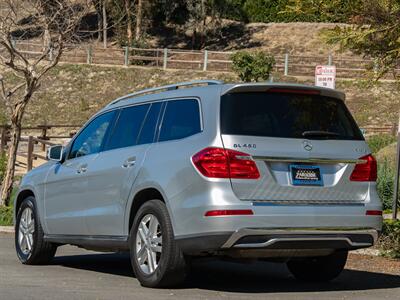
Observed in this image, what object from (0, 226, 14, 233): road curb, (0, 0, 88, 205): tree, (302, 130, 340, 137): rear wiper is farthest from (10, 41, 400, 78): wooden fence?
(302, 130, 340, 137): rear wiper

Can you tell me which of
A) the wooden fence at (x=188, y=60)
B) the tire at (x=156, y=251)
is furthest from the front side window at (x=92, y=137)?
the wooden fence at (x=188, y=60)

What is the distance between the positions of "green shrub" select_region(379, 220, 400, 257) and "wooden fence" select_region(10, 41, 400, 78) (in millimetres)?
36094

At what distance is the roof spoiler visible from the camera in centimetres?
834

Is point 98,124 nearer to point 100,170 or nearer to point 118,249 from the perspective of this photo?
point 100,170

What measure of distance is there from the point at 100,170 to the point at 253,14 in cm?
5654

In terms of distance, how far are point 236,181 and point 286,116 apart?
0.93 metres

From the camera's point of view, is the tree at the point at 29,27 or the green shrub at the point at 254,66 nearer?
the tree at the point at 29,27

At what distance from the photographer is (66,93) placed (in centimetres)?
4994

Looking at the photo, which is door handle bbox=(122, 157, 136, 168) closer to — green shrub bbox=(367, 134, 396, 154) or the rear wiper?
the rear wiper

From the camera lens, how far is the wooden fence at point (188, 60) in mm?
49594

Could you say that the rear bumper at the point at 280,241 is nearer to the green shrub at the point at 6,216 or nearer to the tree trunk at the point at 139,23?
the green shrub at the point at 6,216

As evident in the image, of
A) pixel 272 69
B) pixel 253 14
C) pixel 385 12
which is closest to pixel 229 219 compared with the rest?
pixel 385 12

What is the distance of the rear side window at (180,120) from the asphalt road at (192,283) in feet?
4.93

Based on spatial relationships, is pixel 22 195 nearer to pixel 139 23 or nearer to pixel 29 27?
pixel 29 27
